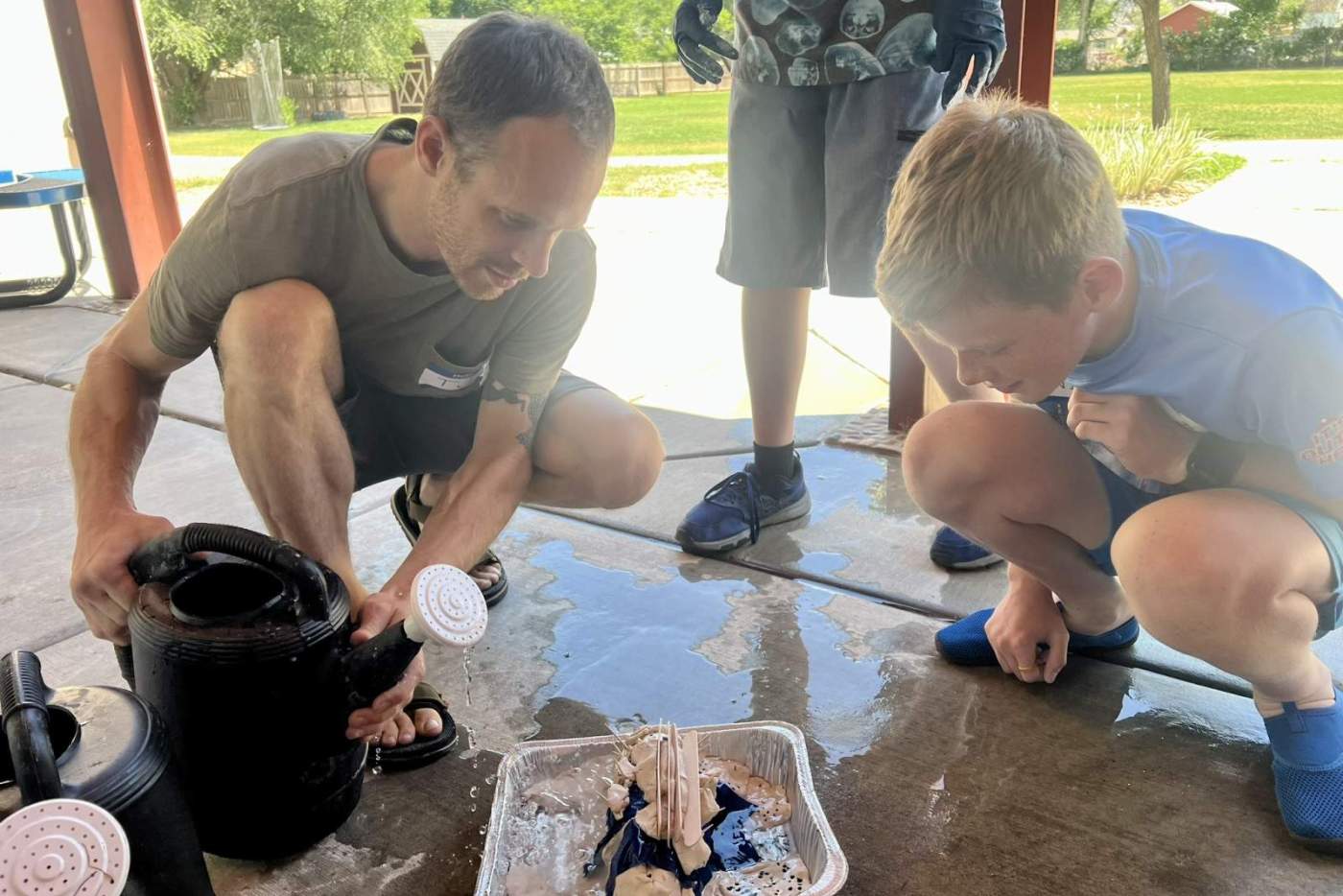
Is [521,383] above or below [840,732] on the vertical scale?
above

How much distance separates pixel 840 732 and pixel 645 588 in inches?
24.2

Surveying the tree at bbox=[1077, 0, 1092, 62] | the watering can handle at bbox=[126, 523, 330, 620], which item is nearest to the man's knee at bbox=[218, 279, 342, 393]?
the watering can handle at bbox=[126, 523, 330, 620]

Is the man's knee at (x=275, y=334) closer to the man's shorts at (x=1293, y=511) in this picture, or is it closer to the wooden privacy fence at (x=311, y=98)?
the man's shorts at (x=1293, y=511)

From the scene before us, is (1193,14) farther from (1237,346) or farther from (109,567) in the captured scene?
(109,567)

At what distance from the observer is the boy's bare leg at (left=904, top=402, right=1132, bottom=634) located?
1676mm

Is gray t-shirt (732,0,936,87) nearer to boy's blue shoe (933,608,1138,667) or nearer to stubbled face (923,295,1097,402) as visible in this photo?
stubbled face (923,295,1097,402)

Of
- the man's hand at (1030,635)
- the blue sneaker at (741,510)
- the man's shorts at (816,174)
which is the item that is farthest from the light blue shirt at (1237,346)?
the blue sneaker at (741,510)

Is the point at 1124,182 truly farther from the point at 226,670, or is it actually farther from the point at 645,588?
the point at 226,670

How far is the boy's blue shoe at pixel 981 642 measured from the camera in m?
1.84

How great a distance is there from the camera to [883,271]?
1.45m

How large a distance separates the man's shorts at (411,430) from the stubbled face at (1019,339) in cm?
81

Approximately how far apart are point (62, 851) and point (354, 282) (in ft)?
3.39

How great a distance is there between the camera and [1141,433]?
1.48 meters

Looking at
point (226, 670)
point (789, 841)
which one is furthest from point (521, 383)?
point (789, 841)
